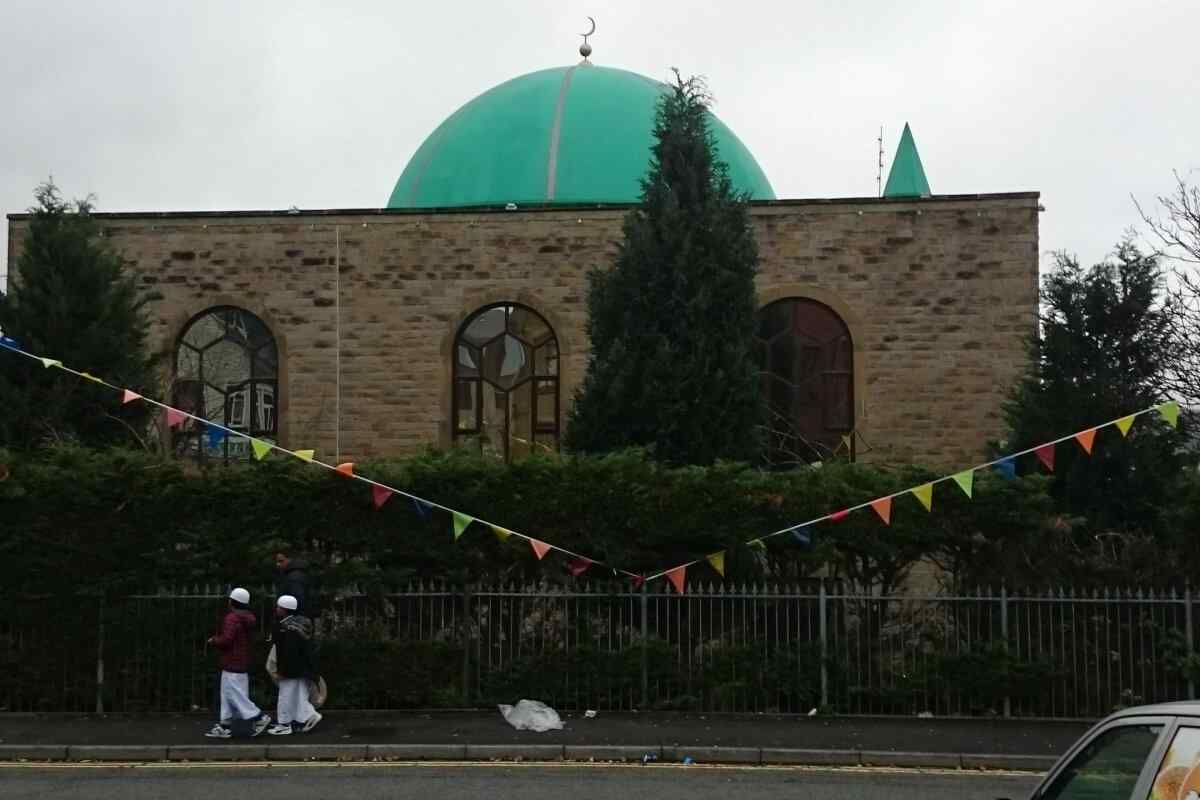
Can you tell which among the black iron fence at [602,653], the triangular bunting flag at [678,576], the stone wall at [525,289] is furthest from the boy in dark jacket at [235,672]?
the stone wall at [525,289]

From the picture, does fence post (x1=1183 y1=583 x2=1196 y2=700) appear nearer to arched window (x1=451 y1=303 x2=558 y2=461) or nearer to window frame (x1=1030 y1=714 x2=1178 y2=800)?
window frame (x1=1030 y1=714 x2=1178 y2=800)

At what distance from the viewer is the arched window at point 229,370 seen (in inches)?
863

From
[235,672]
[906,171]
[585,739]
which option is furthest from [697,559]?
[906,171]

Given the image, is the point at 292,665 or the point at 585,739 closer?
the point at 585,739

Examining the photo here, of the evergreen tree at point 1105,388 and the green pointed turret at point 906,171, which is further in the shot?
the green pointed turret at point 906,171

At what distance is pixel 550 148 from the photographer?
24406mm

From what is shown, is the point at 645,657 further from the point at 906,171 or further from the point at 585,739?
the point at 906,171

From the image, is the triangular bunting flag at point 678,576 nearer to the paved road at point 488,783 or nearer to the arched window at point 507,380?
the paved road at point 488,783

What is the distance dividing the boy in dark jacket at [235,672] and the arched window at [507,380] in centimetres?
923

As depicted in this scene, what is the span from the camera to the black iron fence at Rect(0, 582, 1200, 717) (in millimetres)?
14008

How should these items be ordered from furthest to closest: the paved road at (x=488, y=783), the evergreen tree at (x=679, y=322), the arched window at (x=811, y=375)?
1. the arched window at (x=811, y=375)
2. the evergreen tree at (x=679, y=322)
3. the paved road at (x=488, y=783)

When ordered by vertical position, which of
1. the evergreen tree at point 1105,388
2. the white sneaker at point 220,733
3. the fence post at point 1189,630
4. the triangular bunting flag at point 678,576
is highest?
the evergreen tree at point 1105,388

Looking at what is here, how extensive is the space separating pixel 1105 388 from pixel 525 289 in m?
8.52

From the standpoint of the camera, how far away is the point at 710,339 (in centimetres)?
1744
